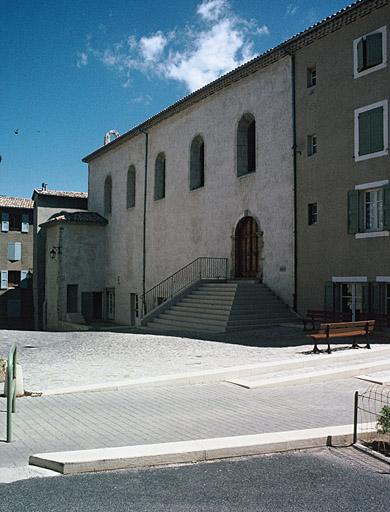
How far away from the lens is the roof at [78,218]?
3303cm

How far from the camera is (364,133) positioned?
1689cm

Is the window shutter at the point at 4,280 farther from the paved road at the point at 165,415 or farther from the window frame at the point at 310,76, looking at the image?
the paved road at the point at 165,415

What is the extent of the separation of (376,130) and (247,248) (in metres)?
7.71

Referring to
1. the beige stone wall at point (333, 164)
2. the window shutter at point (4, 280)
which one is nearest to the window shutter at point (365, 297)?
the beige stone wall at point (333, 164)

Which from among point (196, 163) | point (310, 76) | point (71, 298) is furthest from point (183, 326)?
point (71, 298)

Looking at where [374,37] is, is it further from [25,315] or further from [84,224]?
[25,315]

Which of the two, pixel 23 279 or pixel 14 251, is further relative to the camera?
pixel 23 279

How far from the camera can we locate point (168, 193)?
92.9ft

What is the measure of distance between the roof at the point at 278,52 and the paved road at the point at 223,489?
15.0 meters

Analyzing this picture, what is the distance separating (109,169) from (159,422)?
30.1m

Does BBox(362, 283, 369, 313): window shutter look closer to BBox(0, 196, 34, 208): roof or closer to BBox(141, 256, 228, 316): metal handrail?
BBox(141, 256, 228, 316): metal handrail

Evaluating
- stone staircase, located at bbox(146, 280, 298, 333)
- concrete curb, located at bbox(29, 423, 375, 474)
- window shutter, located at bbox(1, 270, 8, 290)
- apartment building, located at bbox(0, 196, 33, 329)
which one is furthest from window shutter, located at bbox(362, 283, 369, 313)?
window shutter, located at bbox(1, 270, 8, 290)

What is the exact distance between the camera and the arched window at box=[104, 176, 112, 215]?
35812 mm

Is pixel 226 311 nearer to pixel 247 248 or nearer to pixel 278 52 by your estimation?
pixel 247 248
